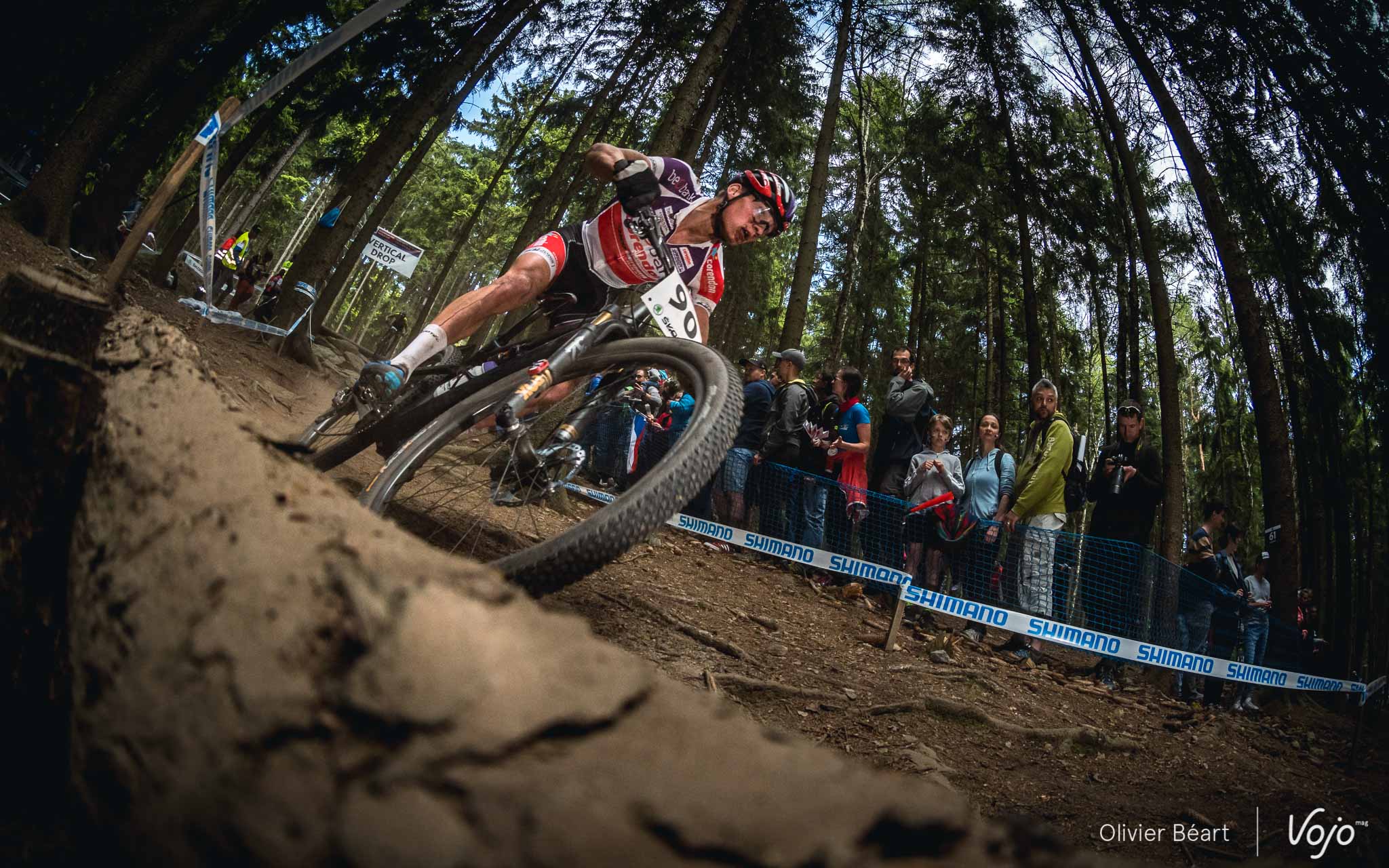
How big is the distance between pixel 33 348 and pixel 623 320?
6.98 feet

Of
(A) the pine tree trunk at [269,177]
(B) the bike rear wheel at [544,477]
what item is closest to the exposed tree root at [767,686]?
(B) the bike rear wheel at [544,477]

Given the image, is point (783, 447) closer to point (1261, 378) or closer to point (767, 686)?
point (767, 686)

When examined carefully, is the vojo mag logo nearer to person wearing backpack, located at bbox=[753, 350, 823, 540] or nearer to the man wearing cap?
person wearing backpack, located at bbox=[753, 350, 823, 540]

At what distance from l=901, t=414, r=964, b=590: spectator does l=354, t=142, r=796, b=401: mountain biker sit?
3.63 m

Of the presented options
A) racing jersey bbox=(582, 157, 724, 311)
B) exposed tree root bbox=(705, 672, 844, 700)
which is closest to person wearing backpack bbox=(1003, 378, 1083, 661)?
exposed tree root bbox=(705, 672, 844, 700)

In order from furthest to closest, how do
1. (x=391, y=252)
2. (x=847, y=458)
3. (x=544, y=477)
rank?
(x=391, y=252), (x=847, y=458), (x=544, y=477)

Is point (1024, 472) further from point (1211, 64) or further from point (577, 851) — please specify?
point (1211, 64)

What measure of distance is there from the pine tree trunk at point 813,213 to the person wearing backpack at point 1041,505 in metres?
4.39

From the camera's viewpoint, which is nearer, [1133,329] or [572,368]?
[572,368]

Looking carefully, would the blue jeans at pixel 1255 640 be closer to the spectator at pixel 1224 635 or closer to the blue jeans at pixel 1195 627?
the spectator at pixel 1224 635

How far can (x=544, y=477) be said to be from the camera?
271 cm

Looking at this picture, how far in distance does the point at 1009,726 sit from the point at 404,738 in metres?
3.96

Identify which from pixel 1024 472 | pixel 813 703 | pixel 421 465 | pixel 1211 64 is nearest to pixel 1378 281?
pixel 1211 64

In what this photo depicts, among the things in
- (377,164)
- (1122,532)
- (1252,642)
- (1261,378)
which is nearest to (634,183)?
(1122,532)
